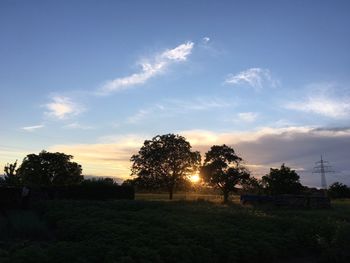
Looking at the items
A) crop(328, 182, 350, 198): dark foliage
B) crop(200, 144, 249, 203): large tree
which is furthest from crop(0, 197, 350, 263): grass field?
crop(328, 182, 350, 198): dark foliage

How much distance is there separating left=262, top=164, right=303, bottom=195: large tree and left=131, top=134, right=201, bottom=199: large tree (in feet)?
37.1

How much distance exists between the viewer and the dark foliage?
326 feet

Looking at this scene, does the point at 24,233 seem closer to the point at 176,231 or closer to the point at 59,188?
the point at 176,231

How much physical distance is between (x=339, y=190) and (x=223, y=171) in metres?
49.0

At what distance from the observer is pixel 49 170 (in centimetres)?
7750

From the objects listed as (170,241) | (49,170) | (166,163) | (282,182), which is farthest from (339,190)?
(170,241)

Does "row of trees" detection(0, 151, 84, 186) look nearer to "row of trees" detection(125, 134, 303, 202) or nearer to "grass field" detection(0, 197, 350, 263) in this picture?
"row of trees" detection(125, 134, 303, 202)

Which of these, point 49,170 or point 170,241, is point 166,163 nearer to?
point 49,170

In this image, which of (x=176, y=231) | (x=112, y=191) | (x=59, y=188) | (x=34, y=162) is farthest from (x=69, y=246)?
(x=34, y=162)

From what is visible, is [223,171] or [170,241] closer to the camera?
[170,241]

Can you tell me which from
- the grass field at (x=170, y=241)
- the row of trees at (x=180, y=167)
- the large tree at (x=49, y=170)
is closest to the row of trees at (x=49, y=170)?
the large tree at (x=49, y=170)

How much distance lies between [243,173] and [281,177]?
7156 mm

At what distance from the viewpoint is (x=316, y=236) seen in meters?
19.2

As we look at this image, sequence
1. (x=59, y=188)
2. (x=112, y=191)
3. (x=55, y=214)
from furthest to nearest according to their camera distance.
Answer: (x=112, y=191) → (x=59, y=188) → (x=55, y=214)
